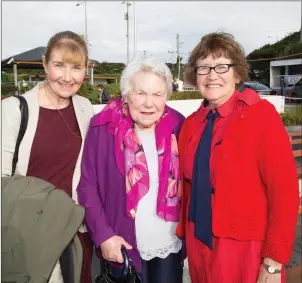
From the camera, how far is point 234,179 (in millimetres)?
1770

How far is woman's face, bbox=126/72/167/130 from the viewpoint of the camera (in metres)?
2.06

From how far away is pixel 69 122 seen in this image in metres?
2.18

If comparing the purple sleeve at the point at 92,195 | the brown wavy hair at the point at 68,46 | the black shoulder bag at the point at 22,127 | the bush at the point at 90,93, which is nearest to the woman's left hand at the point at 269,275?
the purple sleeve at the point at 92,195

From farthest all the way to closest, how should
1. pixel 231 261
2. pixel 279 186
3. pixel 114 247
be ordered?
pixel 114 247, pixel 231 261, pixel 279 186

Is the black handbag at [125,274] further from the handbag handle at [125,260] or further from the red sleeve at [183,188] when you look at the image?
the red sleeve at [183,188]

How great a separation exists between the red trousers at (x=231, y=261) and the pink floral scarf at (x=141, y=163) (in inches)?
12.0

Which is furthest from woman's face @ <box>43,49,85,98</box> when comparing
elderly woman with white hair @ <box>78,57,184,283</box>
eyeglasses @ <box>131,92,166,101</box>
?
eyeglasses @ <box>131,92,166,101</box>

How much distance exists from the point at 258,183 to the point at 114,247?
2.91 ft

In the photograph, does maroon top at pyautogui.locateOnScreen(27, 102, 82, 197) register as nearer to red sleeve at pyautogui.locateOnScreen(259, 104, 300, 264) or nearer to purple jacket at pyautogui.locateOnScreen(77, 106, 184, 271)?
purple jacket at pyautogui.locateOnScreen(77, 106, 184, 271)

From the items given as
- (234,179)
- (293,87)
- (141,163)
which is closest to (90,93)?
(141,163)

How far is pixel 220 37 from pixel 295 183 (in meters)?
0.86

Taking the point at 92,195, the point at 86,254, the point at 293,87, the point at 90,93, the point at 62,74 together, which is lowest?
the point at 86,254

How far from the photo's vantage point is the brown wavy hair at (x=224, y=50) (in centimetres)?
193

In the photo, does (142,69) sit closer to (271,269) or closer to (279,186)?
(279,186)
